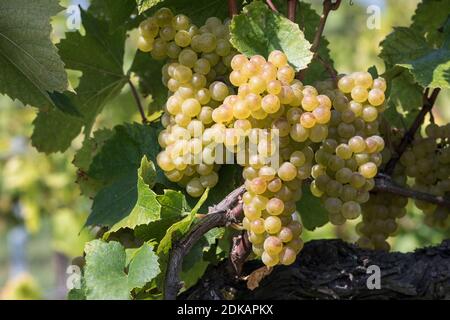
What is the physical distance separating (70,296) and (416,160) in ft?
2.22

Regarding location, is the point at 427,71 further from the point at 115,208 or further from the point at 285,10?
the point at 115,208

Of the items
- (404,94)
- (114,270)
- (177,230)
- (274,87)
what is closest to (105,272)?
(114,270)

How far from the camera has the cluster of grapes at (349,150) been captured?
3.44 feet

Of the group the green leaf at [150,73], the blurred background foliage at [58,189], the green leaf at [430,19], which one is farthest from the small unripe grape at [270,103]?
the blurred background foliage at [58,189]

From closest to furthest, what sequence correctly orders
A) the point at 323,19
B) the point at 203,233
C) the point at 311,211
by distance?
the point at 203,233, the point at 323,19, the point at 311,211

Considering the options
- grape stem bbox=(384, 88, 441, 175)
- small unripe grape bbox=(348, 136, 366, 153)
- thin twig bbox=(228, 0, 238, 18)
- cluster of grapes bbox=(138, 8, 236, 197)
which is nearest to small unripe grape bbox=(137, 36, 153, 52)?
cluster of grapes bbox=(138, 8, 236, 197)

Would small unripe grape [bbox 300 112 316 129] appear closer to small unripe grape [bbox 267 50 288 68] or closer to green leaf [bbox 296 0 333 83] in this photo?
small unripe grape [bbox 267 50 288 68]

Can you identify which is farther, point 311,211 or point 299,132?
point 311,211

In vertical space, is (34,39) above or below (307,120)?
above

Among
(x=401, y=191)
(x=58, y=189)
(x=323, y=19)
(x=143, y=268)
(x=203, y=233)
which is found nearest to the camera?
(x=143, y=268)

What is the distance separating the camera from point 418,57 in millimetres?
1210

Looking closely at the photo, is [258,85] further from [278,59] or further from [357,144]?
[357,144]

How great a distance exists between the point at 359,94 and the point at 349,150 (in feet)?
0.27

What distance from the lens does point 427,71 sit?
109cm
